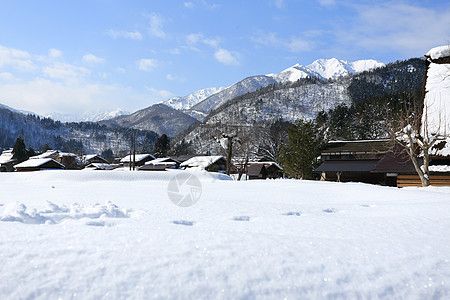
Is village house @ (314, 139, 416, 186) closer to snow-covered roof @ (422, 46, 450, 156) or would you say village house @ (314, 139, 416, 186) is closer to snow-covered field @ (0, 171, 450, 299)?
snow-covered roof @ (422, 46, 450, 156)

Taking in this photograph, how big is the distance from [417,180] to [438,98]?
5.14 metres

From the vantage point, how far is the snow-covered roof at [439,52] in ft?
59.1

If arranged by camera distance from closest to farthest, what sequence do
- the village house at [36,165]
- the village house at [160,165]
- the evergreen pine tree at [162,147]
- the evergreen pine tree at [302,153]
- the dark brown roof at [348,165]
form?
the dark brown roof at [348,165] → the evergreen pine tree at [302,153] → the village house at [36,165] → the village house at [160,165] → the evergreen pine tree at [162,147]

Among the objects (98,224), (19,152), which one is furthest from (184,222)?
(19,152)

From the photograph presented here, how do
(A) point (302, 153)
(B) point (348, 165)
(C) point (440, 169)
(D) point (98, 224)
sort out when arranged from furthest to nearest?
(A) point (302, 153)
(B) point (348, 165)
(C) point (440, 169)
(D) point (98, 224)

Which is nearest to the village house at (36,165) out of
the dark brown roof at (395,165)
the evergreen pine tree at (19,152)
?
the evergreen pine tree at (19,152)

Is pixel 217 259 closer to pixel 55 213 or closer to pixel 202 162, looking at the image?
pixel 55 213

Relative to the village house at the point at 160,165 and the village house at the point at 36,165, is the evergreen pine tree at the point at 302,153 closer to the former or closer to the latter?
the village house at the point at 160,165

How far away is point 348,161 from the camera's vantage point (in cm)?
3088

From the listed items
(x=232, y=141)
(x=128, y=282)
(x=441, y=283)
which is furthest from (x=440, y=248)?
(x=232, y=141)

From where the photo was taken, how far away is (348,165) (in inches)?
1168

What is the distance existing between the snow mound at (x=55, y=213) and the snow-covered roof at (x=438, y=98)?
50.5 ft

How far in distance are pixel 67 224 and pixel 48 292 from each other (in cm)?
173

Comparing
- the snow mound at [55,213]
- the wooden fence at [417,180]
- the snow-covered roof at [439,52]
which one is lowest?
the wooden fence at [417,180]
